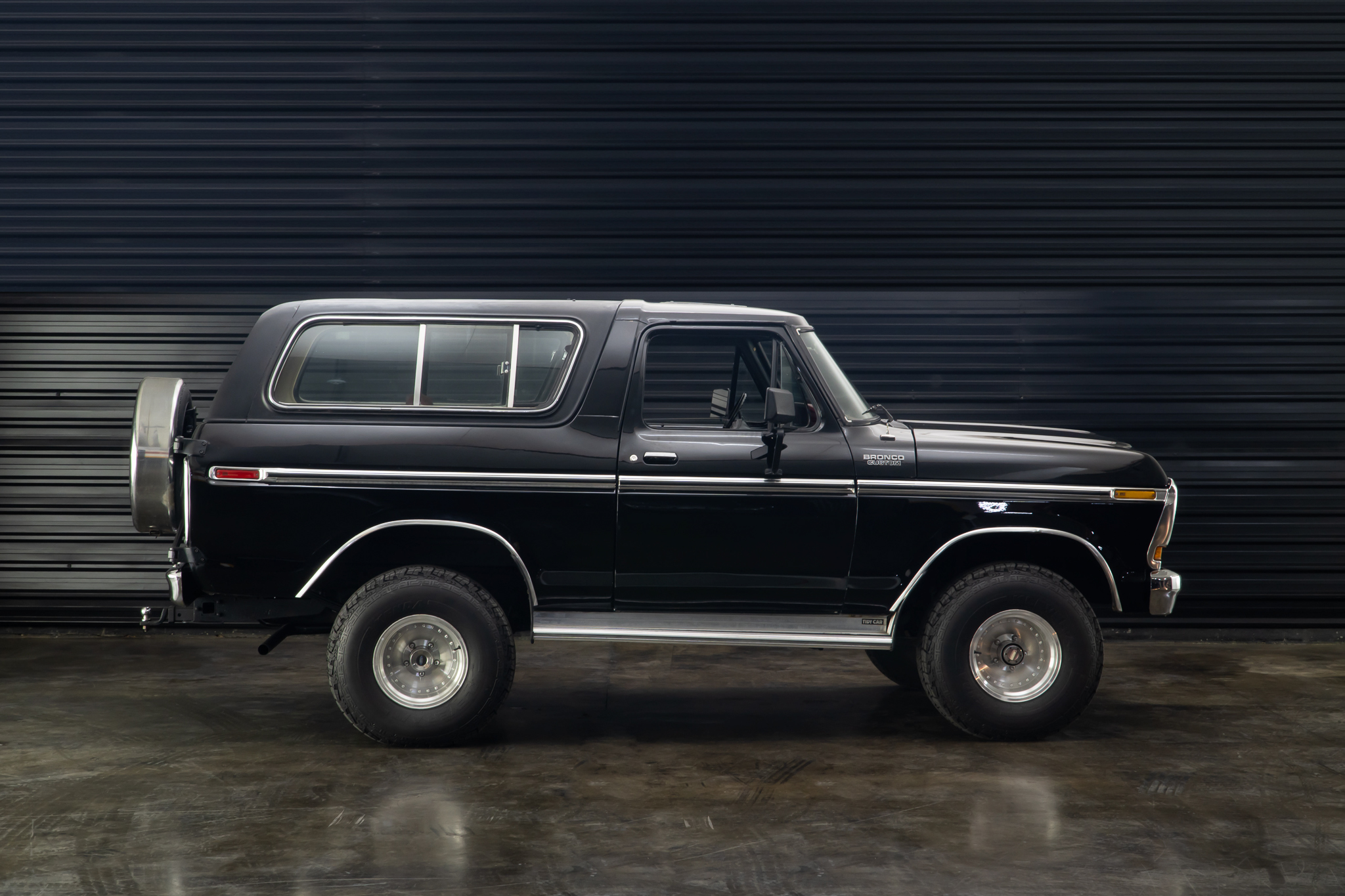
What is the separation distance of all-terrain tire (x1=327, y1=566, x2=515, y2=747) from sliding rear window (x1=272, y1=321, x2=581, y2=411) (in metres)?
0.97

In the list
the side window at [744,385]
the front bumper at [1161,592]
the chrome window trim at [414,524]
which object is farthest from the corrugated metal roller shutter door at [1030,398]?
the chrome window trim at [414,524]

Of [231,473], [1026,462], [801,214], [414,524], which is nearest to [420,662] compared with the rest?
[414,524]

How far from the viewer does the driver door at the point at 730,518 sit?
20.4ft

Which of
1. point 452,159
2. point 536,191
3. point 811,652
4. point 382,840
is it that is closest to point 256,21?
point 452,159

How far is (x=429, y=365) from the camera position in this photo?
631 centimetres

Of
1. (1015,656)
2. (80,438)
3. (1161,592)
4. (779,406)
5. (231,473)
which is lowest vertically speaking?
(1015,656)

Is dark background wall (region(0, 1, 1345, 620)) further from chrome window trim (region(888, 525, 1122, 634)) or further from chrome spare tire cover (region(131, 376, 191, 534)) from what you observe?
chrome spare tire cover (region(131, 376, 191, 534))

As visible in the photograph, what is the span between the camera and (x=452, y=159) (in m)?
9.28

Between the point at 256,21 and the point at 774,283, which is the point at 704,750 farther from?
the point at 256,21

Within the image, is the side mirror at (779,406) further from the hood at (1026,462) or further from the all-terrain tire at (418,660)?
the all-terrain tire at (418,660)

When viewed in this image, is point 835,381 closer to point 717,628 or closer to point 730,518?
point 730,518

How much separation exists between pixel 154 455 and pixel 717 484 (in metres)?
2.75

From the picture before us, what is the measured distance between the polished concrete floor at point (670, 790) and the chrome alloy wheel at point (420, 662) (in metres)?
0.29

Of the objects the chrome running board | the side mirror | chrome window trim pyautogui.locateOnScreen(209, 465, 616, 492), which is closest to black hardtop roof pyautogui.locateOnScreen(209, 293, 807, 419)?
chrome window trim pyautogui.locateOnScreen(209, 465, 616, 492)
